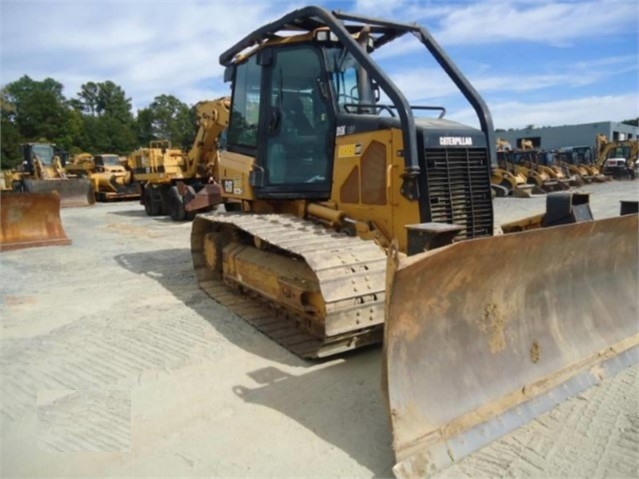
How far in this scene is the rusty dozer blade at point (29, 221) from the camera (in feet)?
29.7

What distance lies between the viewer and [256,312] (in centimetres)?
487

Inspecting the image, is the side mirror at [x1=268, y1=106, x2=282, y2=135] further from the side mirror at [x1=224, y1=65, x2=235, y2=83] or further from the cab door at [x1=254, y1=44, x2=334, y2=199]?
the side mirror at [x1=224, y1=65, x2=235, y2=83]

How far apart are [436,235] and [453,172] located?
1.46 meters

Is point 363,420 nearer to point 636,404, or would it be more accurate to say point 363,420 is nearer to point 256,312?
point 636,404

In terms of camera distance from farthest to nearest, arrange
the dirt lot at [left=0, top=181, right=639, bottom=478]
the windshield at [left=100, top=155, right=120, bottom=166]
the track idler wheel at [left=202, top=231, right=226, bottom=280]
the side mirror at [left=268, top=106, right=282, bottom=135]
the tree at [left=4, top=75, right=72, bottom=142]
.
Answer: the tree at [left=4, top=75, right=72, bottom=142], the windshield at [left=100, top=155, right=120, bottom=166], the track idler wheel at [left=202, top=231, right=226, bottom=280], the side mirror at [left=268, top=106, right=282, bottom=135], the dirt lot at [left=0, top=181, right=639, bottom=478]

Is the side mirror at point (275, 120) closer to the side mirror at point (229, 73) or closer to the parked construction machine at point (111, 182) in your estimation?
the side mirror at point (229, 73)

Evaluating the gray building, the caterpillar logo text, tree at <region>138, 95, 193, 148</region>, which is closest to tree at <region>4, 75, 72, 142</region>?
tree at <region>138, 95, 193, 148</region>

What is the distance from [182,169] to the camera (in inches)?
558

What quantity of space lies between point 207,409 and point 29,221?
310 inches

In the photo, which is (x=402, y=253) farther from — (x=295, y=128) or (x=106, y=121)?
(x=106, y=121)

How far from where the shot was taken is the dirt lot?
8.56 feet

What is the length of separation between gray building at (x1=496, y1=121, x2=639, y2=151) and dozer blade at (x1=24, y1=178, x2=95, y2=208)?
39353 millimetres

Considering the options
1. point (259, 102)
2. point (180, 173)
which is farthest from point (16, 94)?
point (259, 102)

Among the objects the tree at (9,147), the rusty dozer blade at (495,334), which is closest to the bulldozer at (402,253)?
the rusty dozer blade at (495,334)
